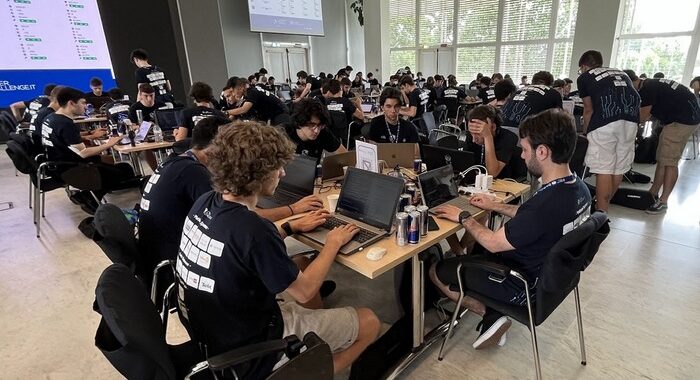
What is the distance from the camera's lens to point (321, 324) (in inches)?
55.0

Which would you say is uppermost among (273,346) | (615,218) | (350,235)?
(350,235)

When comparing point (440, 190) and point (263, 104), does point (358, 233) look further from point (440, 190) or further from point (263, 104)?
point (263, 104)

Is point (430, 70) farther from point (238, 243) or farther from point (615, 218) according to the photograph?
point (238, 243)

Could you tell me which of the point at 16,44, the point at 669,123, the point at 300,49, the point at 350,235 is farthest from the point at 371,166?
the point at 300,49

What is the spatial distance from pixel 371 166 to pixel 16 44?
848cm

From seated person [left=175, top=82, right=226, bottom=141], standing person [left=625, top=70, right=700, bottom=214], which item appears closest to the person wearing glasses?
seated person [left=175, top=82, right=226, bottom=141]

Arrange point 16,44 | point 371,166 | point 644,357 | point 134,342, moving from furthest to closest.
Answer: point 16,44 < point 371,166 < point 644,357 < point 134,342

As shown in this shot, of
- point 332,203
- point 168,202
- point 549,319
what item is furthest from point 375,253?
point 549,319

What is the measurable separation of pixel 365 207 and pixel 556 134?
884 millimetres

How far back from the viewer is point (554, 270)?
131 centimetres

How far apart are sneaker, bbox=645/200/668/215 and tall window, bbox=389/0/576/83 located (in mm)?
7718

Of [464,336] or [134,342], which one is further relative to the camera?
[464,336]

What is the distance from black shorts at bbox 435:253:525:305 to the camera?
5.19 feet

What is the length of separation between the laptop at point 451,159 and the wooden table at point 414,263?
0.25m
